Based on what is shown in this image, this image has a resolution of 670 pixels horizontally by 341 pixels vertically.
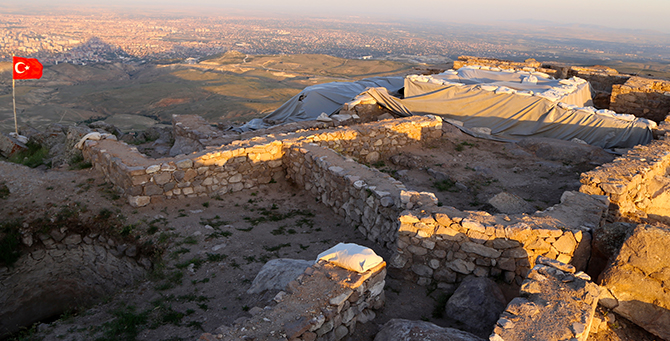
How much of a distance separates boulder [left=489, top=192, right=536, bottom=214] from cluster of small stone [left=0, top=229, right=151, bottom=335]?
7.01 m

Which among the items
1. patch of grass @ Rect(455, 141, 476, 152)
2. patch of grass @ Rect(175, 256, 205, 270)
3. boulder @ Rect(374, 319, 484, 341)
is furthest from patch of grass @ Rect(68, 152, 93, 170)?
patch of grass @ Rect(455, 141, 476, 152)

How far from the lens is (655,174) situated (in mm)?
9219

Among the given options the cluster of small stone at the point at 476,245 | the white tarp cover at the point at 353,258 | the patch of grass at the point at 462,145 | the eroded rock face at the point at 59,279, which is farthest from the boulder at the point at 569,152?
the eroded rock face at the point at 59,279

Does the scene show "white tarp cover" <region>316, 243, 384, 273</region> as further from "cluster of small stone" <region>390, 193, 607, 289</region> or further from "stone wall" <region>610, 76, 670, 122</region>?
"stone wall" <region>610, 76, 670, 122</region>

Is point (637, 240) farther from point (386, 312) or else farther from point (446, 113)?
point (446, 113)

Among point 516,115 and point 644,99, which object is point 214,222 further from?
point 644,99

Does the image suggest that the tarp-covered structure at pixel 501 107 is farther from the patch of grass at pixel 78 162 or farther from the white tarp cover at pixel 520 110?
the patch of grass at pixel 78 162

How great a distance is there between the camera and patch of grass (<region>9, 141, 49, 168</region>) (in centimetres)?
1250

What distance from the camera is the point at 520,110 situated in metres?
14.5

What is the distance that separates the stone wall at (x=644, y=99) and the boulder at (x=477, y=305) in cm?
1573

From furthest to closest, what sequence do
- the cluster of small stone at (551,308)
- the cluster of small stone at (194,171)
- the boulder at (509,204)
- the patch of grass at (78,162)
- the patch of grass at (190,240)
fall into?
the patch of grass at (78,162)
the cluster of small stone at (194,171)
the boulder at (509,204)
the patch of grass at (190,240)
the cluster of small stone at (551,308)

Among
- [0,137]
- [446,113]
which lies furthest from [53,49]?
[446,113]

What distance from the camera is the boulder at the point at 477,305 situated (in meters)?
5.18

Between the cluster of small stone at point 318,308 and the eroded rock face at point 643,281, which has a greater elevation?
the eroded rock face at point 643,281
